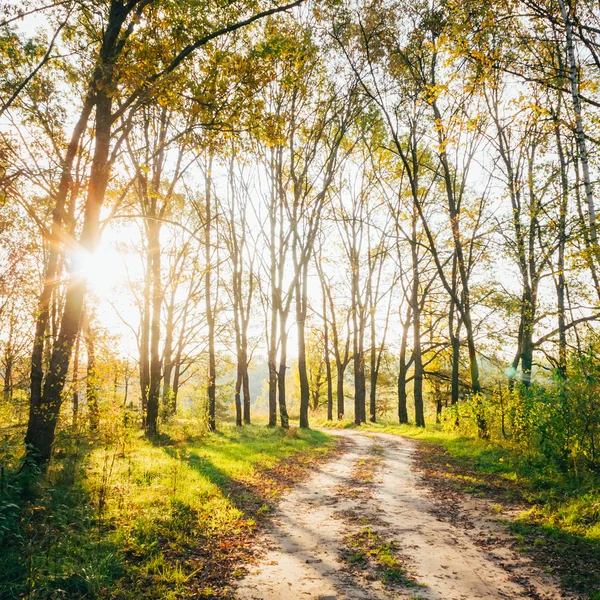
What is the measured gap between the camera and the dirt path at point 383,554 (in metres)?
4.43

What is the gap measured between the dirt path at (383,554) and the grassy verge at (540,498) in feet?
1.22

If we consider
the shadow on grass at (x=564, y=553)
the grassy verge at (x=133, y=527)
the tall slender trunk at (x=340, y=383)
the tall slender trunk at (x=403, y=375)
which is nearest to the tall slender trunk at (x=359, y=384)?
the tall slender trunk at (x=403, y=375)

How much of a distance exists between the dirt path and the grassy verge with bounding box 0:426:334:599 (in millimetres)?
582

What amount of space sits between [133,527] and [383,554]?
3.65m

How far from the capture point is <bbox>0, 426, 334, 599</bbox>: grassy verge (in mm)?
4469

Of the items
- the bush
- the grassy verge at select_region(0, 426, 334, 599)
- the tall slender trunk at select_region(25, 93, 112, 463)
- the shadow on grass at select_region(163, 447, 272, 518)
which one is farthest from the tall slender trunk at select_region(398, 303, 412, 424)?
the tall slender trunk at select_region(25, 93, 112, 463)

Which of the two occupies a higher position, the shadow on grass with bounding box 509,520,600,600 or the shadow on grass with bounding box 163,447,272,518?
the shadow on grass with bounding box 509,520,600,600

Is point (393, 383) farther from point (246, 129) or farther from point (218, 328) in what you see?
point (246, 129)

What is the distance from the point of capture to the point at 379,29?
14758 mm

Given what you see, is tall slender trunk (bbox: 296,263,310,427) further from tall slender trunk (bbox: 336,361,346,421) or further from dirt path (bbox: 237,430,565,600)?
tall slender trunk (bbox: 336,361,346,421)

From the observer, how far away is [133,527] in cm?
582

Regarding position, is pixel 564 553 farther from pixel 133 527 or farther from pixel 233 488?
pixel 233 488

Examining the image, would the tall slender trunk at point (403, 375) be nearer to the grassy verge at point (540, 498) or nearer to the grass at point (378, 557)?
the grassy verge at point (540, 498)

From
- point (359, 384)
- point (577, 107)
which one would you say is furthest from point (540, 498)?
point (359, 384)
